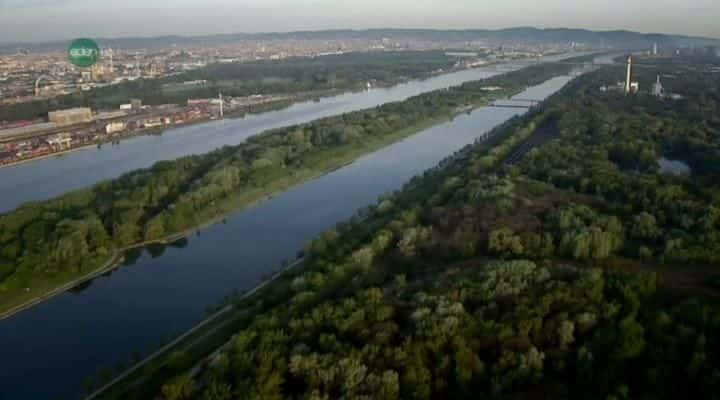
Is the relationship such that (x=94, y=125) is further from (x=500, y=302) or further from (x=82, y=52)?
(x=500, y=302)

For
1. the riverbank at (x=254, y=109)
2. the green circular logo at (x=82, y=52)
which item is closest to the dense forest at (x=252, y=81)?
the riverbank at (x=254, y=109)

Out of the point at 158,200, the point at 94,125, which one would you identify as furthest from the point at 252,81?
the point at 158,200

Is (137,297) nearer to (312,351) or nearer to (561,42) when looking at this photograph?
(312,351)

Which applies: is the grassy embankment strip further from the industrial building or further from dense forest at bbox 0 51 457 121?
dense forest at bbox 0 51 457 121

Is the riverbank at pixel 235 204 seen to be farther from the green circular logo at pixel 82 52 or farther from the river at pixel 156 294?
the green circular logo at pixel 82 52

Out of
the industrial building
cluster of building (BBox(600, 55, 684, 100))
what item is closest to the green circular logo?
the industrial building

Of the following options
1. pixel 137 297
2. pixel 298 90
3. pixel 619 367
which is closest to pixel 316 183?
pixel 137 297
